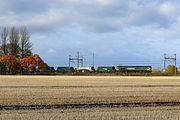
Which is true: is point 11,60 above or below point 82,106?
above

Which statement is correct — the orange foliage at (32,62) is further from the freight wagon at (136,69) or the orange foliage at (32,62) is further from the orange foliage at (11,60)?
the freight wagon at (136,69)

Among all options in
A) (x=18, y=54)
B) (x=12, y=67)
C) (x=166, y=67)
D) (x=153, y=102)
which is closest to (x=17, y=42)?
(x=18, y=54)

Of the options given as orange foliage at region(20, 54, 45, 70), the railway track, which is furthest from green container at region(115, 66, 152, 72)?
the railway track

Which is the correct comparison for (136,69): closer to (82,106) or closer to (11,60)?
(11,60)

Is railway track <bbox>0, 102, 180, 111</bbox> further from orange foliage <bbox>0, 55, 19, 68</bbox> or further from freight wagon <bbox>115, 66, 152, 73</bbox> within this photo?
freight wagon <bbox>115, 66, 152, 73</bbox>

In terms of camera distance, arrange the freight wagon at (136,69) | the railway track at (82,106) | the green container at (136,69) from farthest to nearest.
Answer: the green container at (136,69) < the freight wagon at (136,69) < the railway track at (82,106)

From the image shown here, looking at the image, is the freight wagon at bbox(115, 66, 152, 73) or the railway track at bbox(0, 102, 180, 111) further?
the freight wagon at bbox(115, 66, 152, 73)

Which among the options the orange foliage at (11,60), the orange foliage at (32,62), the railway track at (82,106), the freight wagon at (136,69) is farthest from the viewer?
the freight wagon at (136,69)

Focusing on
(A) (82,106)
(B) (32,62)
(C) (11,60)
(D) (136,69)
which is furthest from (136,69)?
(A) (82,106)

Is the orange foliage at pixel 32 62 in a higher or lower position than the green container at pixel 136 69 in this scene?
higher

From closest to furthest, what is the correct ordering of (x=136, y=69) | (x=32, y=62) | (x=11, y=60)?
(x=11, y=60), (x=32, y=62), (x=136, y=69)

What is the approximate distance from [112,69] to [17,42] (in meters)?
42.3

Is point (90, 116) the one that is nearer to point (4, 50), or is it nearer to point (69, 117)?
point (69, 117)

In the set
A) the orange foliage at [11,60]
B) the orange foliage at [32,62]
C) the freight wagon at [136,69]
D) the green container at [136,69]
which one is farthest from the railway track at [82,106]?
the green container at [136,69]
